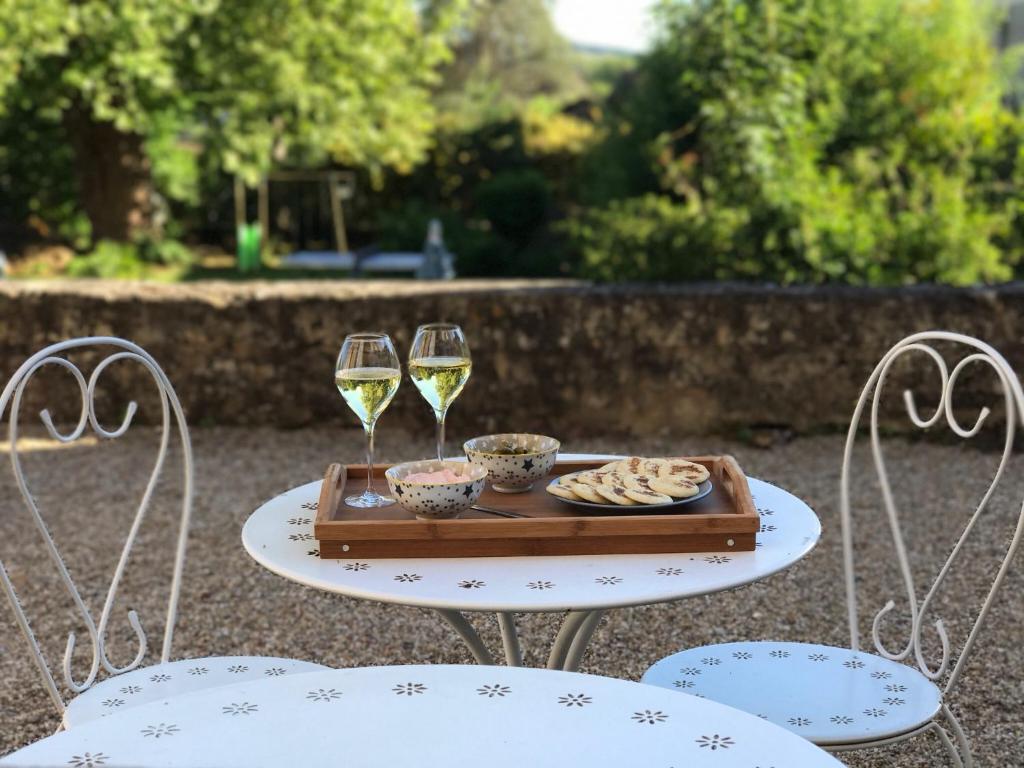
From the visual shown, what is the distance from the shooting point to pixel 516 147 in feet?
52.0

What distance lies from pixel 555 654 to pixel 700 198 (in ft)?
22.7

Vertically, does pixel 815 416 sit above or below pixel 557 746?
below

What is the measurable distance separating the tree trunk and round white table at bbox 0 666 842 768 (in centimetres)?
1332

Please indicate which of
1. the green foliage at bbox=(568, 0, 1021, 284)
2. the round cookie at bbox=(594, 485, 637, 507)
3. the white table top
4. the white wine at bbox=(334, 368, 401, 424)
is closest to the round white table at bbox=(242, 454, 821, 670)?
the white table top

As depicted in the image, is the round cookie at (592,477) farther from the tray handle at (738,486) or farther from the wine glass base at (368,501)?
the wine glass base at (368,501)

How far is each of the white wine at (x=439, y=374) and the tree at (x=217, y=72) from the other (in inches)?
358

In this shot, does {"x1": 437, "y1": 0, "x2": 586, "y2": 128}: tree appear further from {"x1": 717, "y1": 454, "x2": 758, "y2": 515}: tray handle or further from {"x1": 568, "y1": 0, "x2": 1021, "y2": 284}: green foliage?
{"x1": 717, "y1": 454, "x2": 758, "y2": 515}: tray handle

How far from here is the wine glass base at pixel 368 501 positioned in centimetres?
191

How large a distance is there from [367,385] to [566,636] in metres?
0.64

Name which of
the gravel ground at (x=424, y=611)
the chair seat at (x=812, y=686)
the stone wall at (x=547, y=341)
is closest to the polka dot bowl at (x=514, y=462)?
the chair seat at (x=812, y=686)

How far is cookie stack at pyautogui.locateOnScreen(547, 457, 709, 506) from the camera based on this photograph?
1.81 metres

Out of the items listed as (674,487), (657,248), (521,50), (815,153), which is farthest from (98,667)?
(521,50)

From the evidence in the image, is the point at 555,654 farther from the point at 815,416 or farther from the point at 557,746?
the point at 815,416

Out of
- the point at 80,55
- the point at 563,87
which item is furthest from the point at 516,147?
the point at 563,87
